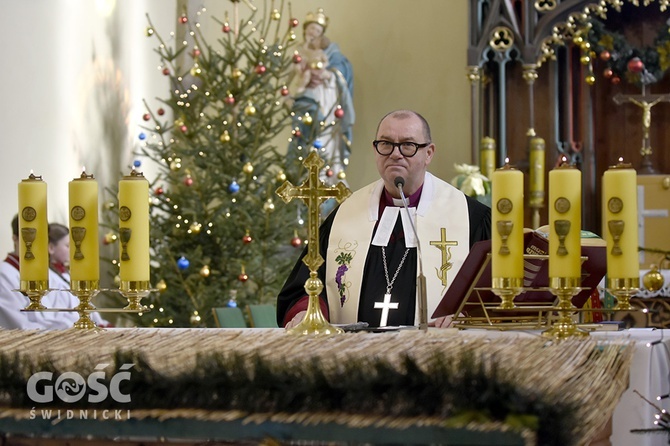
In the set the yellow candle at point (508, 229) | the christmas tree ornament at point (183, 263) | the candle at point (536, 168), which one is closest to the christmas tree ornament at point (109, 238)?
the christmas tree ornament at point (183, 263)

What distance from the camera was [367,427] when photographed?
1.83 m

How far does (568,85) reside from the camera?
9984mm

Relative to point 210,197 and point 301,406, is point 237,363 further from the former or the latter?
point 210,197

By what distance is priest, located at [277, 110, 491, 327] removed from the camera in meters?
4.52

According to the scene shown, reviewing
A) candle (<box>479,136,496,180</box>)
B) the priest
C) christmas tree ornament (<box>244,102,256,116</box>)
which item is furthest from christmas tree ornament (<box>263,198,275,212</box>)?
the priest

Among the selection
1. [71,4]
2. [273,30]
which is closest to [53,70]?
[71,4]

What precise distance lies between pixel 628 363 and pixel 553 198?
0.60 meters

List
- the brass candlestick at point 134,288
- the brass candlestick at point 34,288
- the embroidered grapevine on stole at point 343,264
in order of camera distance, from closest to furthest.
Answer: the brass candlestick at point 134,288 < the brass candlestick at point 34,288 < the embroidered grapevine on stole at point 343,264

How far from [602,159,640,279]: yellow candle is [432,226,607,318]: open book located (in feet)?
1.18

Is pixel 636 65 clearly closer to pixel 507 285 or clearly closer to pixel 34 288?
pixel 507 285

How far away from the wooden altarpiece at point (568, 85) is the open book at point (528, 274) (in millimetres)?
6243

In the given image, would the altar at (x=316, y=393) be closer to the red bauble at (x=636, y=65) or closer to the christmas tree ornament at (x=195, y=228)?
the christmas tree ornament at (x=195, y=228)

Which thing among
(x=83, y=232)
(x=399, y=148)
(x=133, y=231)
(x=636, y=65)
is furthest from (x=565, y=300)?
(x=636, y=65)

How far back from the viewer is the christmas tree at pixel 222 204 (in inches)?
357
